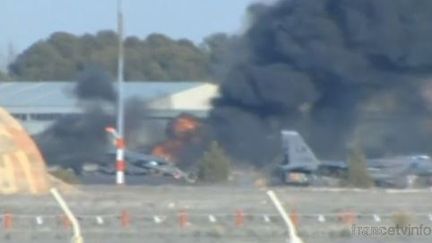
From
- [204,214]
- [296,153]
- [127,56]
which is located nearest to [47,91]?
[127,56]

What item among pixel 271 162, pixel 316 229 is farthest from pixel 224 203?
pixel 271 162

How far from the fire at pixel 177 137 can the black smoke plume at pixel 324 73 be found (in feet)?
4.73

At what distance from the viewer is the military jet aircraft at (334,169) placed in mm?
54781

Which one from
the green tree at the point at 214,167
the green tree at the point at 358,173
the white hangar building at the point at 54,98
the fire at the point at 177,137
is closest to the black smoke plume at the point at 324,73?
the fire at the point at 177,137

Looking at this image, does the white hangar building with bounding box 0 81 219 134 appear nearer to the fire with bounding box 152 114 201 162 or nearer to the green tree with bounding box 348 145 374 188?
the fire with bounding box 152 114 201 162

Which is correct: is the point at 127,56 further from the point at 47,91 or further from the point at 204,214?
the point at 204,214

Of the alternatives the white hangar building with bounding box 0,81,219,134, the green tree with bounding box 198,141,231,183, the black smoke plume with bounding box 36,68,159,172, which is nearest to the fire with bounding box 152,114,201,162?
the black smoke plume with bounding box 36,68,159,172

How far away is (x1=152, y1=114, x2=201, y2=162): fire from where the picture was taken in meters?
64.9

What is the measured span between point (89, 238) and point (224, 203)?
1230cm

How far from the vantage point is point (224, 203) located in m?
38.2

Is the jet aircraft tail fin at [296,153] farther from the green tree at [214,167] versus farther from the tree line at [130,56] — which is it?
the tree line at [130,56]

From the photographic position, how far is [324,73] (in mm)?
68125

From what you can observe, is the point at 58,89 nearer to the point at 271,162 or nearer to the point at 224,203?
the point at 271,162

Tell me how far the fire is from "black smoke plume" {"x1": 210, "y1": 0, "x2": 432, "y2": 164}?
1.44 m
